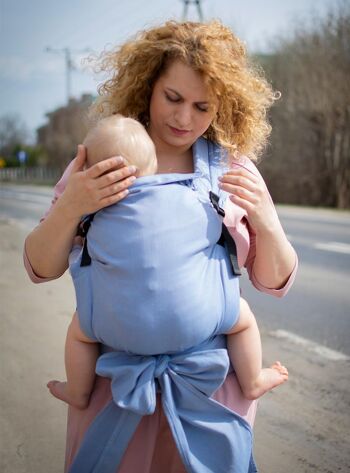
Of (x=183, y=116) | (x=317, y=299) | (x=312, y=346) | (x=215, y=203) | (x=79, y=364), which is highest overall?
(x=183, y=116)

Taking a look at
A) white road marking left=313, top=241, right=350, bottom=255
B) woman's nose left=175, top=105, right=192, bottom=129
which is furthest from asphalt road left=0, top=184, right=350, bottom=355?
woman's nose left=175, top=105, right=192, bottom=129

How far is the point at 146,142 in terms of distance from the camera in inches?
60.2

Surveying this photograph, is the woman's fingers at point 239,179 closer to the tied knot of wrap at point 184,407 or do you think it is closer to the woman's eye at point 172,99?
the woman's eye at point 172,99

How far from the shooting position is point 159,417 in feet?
5.32

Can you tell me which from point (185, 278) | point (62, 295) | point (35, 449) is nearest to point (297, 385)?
point (35, 449)

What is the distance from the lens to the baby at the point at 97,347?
1.51 m

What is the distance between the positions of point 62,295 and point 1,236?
5.02 metres

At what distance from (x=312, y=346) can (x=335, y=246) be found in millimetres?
5776

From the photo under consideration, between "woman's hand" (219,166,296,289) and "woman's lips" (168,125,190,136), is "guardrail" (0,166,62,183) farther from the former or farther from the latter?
"woman's hand" (219,166,296,289)

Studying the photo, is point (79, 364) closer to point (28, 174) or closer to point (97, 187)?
point (97, 187)

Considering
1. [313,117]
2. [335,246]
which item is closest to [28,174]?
[313,117]

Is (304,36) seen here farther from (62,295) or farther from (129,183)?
(129,183)

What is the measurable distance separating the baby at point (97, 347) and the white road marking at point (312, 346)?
7.56ft

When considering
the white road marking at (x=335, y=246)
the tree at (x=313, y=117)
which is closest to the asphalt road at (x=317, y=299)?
the white road marking at (x=335, y=246)
